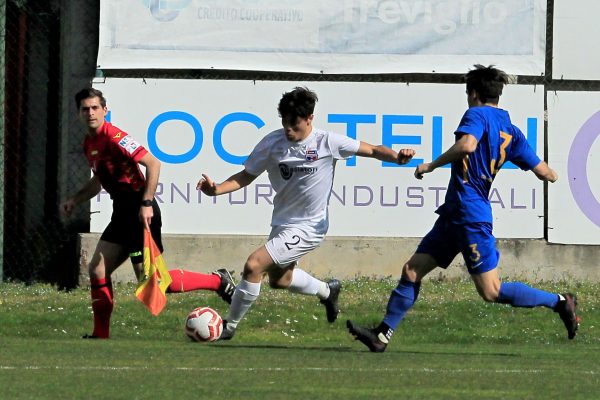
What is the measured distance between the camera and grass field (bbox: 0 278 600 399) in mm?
7562

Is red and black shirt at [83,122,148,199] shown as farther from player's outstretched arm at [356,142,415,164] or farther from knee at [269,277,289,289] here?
player's outstretched arm at [356,142,415,164]

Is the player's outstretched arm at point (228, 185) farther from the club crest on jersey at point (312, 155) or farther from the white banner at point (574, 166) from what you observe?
the white banner at point (574, 166)

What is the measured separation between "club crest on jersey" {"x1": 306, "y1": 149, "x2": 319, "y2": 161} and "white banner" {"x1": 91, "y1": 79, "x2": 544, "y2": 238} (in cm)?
427

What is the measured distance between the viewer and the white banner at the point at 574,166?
49.8 feet

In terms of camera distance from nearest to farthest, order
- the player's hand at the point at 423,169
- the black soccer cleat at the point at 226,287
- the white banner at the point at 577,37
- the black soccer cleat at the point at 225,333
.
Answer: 1. the player's hand at the point at 423,169
2. the black soccer cleat at the point at 225,333
3. the black soccer cleat at the point at 226,287
4. the white banner at the point at 577,37

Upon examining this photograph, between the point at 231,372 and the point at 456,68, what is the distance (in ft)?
24.6

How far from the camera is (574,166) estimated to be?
49.9 feet

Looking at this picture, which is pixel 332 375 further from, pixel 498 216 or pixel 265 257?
pixel 498 216

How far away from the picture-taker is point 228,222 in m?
14.9

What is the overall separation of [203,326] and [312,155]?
4.72ft

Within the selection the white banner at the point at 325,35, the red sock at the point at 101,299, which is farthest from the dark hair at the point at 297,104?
the white banner at the point at 325,35

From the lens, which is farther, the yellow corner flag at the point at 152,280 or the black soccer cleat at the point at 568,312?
the yellow corner flag at the point at 152,280

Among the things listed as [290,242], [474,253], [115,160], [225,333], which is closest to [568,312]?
[474,253]

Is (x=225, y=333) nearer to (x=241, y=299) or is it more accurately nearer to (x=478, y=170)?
(x=241, y=299)
